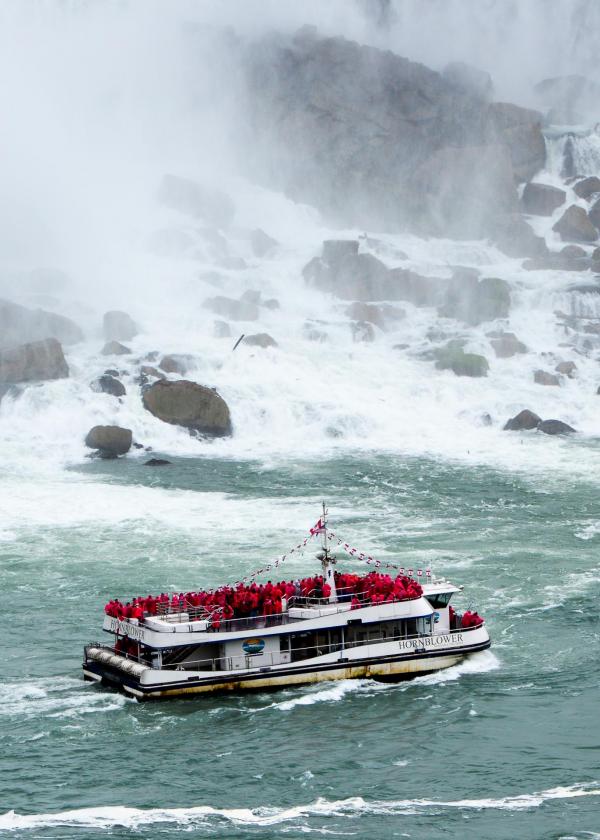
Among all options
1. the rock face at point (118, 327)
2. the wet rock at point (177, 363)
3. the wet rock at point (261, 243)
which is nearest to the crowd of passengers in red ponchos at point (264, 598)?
the wet rock at point (177, 363)

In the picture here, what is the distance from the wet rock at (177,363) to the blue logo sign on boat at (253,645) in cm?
5458

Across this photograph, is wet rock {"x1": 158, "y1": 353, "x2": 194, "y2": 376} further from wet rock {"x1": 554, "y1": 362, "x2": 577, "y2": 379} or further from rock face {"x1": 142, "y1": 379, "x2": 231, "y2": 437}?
wet rock {"x1": 554, "y1": 362, "x2": 577, "y2": 379}

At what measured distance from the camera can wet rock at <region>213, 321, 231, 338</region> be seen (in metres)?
110

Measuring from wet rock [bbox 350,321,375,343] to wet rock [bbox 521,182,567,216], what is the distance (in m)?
38.7

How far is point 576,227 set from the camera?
469 feet

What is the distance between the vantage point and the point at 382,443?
9219 cm

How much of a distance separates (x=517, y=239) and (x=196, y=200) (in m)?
34.1

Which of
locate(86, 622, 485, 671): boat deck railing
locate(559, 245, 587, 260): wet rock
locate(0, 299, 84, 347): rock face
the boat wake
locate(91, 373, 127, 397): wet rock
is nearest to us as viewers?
the boat wake

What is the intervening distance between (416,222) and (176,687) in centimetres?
11125

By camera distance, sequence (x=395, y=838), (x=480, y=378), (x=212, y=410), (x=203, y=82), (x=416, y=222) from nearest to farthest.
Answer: (x=395, y=838) < (x=212, y=410) < (x=480, y=378) < (x=416, y=222) < (x=203, y=82)

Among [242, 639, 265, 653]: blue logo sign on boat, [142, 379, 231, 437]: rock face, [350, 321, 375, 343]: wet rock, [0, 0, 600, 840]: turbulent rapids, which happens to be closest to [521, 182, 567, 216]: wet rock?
[0, 0, 600, 840]: turbulent rapids

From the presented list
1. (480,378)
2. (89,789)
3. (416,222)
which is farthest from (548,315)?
(89,789)

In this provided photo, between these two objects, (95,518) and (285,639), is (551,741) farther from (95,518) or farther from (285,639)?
(95,518)

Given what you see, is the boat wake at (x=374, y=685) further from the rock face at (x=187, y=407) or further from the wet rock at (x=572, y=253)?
the wet rock at (x=572, y=253)
